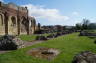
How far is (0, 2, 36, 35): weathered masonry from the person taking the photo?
95.7 ft

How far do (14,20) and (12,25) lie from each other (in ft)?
5.52

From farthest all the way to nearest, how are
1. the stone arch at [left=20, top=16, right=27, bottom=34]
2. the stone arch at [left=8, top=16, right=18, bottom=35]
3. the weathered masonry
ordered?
the stone arch at [left=20, top=16, right=27, bottom=34]
the stone arch at [left=8, top=16, right=18, bottom=35]
the weathered masonry

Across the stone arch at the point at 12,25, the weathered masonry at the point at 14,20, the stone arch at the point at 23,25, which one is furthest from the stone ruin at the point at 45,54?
the stone arch at the point at 23,25

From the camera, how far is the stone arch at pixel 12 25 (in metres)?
31.2

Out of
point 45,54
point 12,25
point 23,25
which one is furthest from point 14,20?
point 45,54

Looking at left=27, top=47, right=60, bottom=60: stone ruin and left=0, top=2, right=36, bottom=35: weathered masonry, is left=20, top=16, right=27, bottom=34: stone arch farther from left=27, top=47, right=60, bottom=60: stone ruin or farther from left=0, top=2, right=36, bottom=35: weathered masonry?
left=27, top=47, right=60, bottom=60: stone ruin

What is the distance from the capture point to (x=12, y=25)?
32625 millimetres

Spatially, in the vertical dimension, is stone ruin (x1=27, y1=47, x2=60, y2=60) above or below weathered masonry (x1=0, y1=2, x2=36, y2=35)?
below

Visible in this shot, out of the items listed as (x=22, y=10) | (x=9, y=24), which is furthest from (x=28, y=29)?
(x=9, y=24)

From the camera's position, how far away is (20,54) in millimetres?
10336

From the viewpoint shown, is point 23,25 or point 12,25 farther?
point 23,25

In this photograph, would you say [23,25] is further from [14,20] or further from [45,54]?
[45,54]

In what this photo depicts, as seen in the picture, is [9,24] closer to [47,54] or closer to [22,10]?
[22,10]

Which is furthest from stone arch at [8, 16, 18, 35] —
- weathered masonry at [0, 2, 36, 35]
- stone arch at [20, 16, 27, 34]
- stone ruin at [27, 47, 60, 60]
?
stone ruin at [27, 47, 60, 60]
